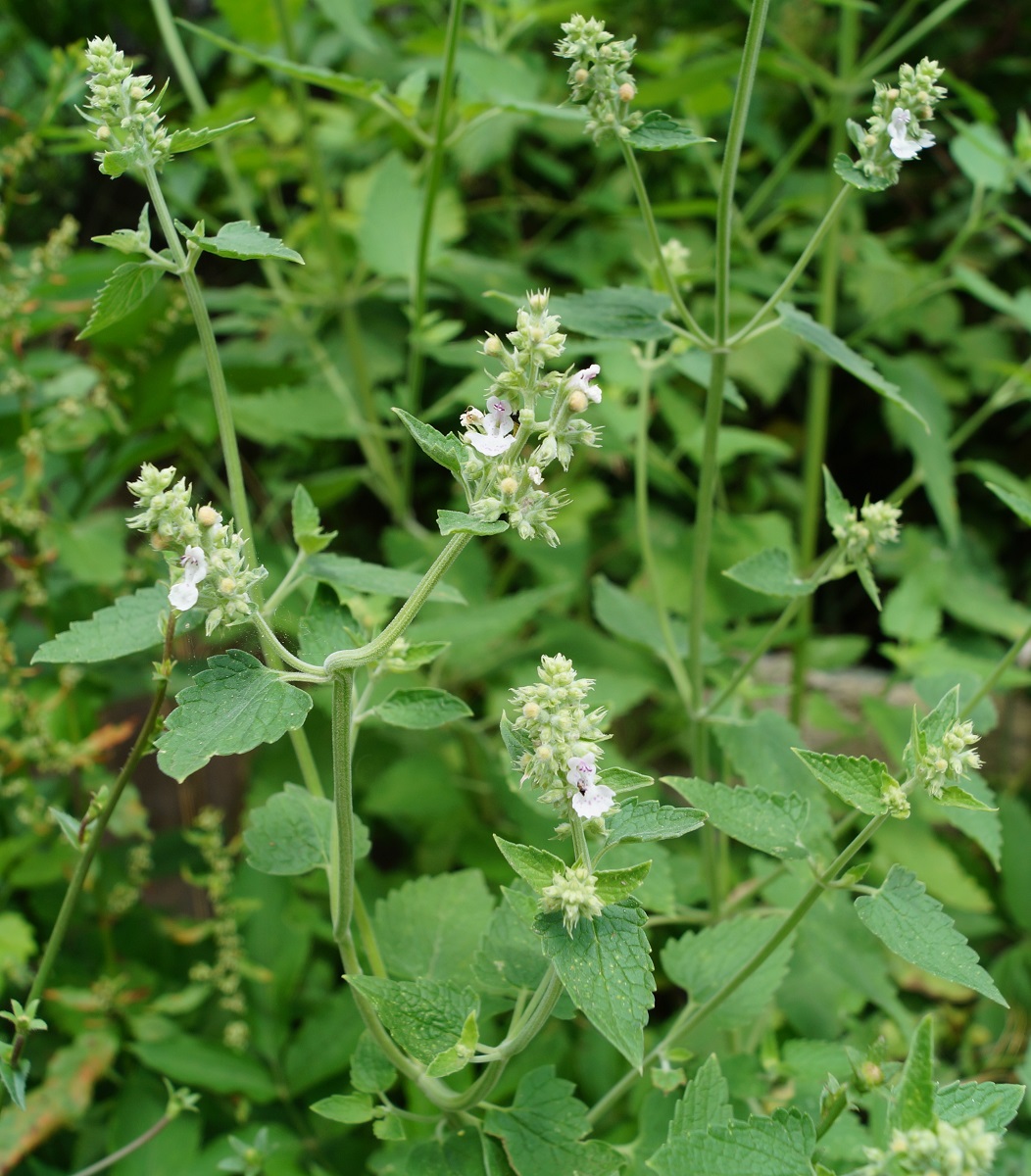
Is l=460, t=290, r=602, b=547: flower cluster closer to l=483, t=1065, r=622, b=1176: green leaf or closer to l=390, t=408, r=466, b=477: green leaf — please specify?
l=390, t=408, r=466, b=477: green leaf

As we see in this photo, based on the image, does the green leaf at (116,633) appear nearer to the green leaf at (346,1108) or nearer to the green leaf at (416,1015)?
the green leaf at (416,1015)

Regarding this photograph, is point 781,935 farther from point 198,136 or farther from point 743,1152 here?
point 198,136

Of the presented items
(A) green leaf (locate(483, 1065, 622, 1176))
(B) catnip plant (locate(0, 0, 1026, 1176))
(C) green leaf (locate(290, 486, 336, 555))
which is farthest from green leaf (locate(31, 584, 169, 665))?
(A) green leaf (locate(483, 1065, 622, 1176))

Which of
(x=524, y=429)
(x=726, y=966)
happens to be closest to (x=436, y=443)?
(x=524, y=429)

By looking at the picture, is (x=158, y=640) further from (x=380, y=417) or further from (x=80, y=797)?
(x=380, y=417)

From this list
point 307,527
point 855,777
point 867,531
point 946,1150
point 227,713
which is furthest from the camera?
point 867,531

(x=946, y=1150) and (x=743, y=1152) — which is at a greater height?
(x=946, y=1150)
